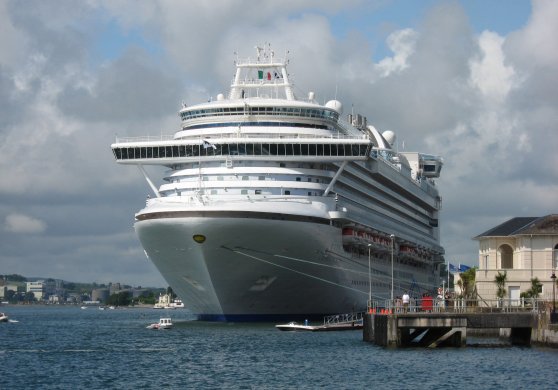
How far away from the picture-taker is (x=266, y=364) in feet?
167

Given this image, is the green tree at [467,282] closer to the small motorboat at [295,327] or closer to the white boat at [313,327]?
the white boat at [313,327]

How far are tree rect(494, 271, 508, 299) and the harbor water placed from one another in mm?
10221

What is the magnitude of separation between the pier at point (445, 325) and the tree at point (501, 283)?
12.4 metres

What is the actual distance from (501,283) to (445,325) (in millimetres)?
18038

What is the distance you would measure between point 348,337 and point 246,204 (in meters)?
10.4

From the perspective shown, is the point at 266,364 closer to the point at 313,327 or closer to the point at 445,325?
the point at 445,325

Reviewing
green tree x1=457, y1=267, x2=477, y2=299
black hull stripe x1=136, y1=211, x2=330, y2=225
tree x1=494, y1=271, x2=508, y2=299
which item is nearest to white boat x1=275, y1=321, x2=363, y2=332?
black hull stripe x1=136, y1=211, x2=330, y2=225

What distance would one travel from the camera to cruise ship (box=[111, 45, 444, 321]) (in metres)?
69.8

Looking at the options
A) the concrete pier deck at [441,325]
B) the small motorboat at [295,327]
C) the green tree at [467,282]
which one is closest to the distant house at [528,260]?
the small motorboat at [295,327]

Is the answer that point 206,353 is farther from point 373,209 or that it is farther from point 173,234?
point 373,209

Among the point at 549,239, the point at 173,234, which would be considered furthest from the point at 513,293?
the point at 173,234

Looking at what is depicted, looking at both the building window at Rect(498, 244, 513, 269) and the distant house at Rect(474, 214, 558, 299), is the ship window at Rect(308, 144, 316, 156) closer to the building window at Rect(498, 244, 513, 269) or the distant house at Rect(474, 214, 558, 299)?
the distant house at Rect(474, 214, 558, 299)

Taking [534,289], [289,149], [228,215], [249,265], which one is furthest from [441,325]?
[289,149]

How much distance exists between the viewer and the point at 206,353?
56.1 metres
